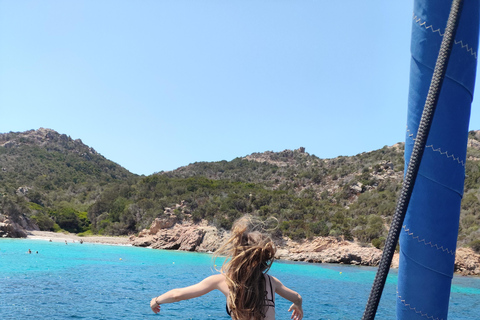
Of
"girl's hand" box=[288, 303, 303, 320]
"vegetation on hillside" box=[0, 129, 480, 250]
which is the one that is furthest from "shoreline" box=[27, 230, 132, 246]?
"girl's hand" box=[288, 303, 303, 320]

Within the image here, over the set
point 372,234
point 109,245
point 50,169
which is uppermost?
point 50,169

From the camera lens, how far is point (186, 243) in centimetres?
3722

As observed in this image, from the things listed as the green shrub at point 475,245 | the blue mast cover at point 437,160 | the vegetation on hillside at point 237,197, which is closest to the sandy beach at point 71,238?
the vegetation on hillside at point 237,197

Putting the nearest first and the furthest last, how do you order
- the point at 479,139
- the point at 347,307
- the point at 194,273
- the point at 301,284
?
the point at 347,307 → the point at 301,284 → the point at 194,273 → the point at 479,139

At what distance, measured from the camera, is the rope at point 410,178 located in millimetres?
1477

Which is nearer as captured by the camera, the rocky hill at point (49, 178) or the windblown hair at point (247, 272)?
the windblown hair at point (247, 272)

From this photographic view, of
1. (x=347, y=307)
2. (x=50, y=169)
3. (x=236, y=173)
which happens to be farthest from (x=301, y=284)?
(x=50, y=169)

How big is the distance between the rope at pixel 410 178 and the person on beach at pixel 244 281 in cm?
49

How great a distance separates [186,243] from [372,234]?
53.7 feet

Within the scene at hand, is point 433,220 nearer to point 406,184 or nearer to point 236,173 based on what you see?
point 406,184

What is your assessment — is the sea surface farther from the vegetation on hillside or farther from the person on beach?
the person on beach

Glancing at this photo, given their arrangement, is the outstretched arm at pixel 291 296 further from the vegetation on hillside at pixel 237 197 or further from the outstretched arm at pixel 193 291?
the vegetation on hillside at pixel 237 197

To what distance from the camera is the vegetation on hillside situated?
3716 cm

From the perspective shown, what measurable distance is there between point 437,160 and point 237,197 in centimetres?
4176
